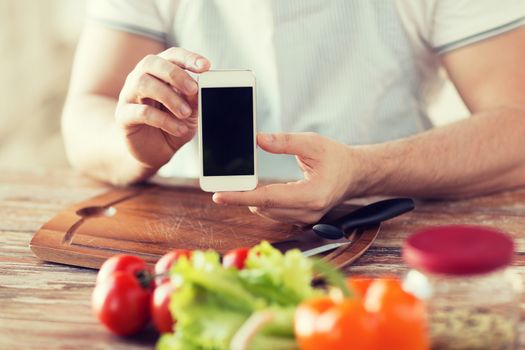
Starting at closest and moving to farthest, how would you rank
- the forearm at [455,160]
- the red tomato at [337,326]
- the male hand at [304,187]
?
the red tomato at [337,326] < the male hand at [304,187] < the forearm at [455,160]

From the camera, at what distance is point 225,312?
0.87 m

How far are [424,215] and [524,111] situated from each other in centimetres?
36

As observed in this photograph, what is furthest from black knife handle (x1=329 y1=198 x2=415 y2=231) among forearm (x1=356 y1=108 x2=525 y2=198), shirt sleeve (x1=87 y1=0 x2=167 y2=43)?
shirt sleeve (x1=87 y1=0 x2=167 y2=43)

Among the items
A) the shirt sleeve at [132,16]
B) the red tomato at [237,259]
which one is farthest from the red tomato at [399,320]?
the shirt sleeve at [132,16]

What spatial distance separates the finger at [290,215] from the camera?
137cm

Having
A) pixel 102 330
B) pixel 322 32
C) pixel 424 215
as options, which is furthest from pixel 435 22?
pixel 102 330

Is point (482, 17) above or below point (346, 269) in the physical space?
above

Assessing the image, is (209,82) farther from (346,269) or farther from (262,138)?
(346,269)

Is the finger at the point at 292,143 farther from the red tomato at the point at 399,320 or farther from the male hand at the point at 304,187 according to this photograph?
the red tomato at the point at 399,320

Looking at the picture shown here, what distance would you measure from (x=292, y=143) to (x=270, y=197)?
9 centimetres

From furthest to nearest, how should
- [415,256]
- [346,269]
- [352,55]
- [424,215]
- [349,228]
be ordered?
[352,55] < [424,215] < [349,228] < [346,269] < [415,256]

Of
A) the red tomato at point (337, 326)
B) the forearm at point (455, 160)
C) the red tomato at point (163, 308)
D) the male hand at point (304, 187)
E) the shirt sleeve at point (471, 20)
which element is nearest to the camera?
the red tomato at point (337, 326)

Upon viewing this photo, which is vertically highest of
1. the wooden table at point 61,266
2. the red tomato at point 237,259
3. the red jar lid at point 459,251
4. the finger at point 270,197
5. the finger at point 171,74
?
the finger at point 171,74

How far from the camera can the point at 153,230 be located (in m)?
1.41
